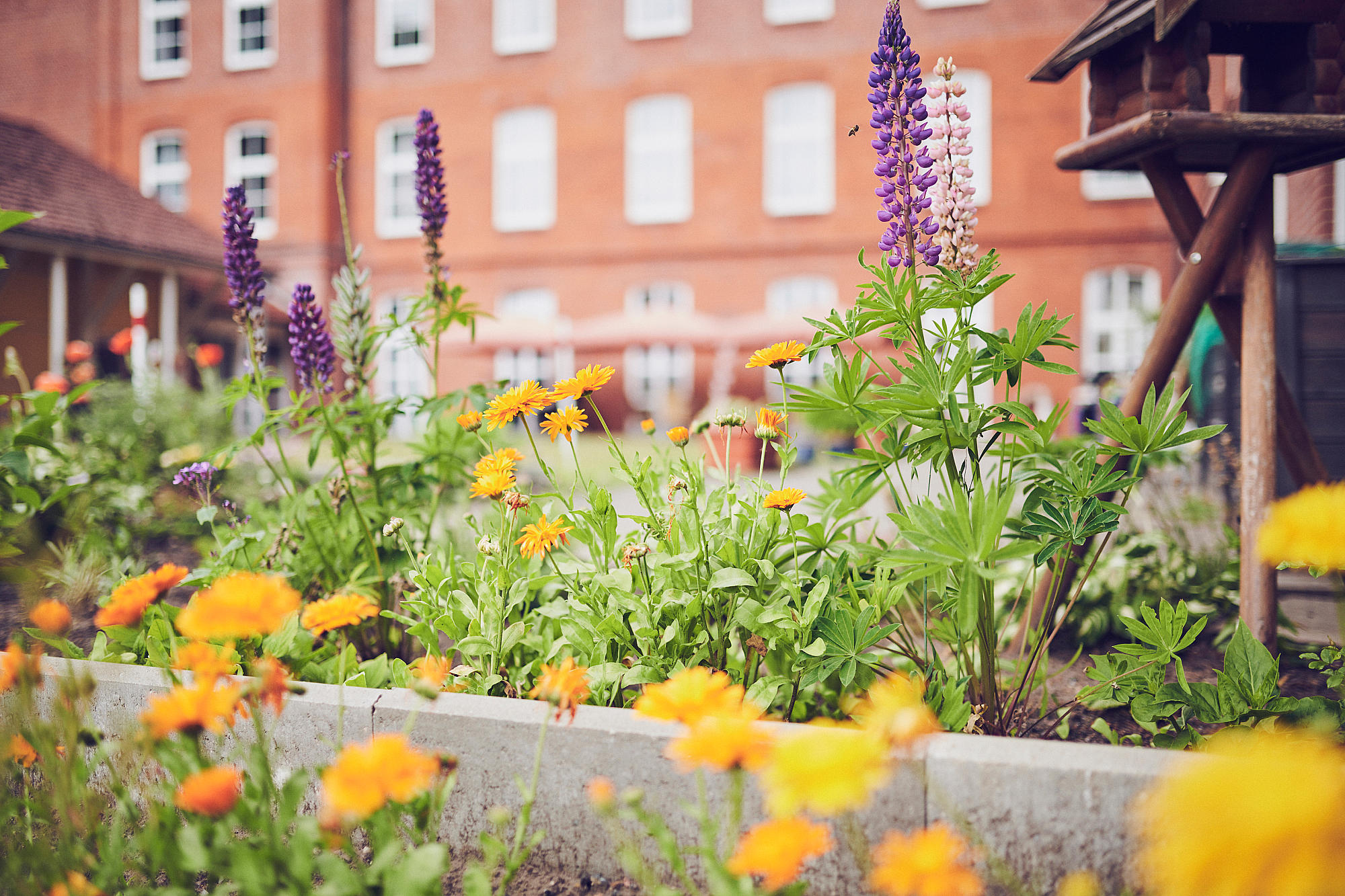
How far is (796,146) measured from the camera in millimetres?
13320

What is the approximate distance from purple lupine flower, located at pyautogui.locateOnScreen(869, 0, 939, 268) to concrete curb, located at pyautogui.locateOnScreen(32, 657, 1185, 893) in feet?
2.53

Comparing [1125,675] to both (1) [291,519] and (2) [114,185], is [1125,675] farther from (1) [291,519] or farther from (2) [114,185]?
(2) [114,185]

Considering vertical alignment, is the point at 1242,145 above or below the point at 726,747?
above

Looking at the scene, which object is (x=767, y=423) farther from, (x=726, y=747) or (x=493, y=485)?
(x=726, y=747)

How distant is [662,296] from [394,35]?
662 cm

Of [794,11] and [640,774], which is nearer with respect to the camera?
[640,774]

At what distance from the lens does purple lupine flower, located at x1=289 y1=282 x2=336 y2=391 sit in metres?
1.86

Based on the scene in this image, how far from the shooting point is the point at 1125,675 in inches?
53.0

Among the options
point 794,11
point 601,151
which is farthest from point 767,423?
point 794,11

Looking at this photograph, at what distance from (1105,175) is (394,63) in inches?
461

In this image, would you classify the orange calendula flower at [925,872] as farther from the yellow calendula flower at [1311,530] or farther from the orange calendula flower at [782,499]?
the orange calendula flower at [782,499]

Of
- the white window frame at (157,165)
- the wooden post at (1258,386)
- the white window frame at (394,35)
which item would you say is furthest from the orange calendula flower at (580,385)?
the white window frame at (157,165)

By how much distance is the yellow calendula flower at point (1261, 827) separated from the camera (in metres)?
0.52

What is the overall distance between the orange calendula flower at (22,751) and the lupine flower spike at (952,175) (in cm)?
147
